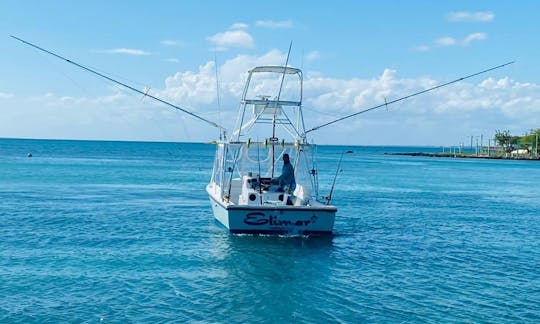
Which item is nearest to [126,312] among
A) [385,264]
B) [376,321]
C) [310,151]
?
[376,321]

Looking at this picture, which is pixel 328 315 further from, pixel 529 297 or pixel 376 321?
pixel 529 297

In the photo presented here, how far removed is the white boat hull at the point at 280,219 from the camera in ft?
67.9

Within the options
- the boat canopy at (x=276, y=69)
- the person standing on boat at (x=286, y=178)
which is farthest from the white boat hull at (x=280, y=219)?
the boat canopy at (x=276, y=69)

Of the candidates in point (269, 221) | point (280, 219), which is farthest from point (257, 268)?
point (280, 219)

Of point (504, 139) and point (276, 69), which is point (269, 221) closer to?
point (276, 69)

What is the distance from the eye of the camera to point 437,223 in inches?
1107

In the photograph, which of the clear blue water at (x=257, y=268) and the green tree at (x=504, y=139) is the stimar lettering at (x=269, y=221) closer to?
the clear blue water at (x=257, y=268)

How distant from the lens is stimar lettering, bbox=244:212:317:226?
68.1 ft

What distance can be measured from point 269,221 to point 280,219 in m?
0.40

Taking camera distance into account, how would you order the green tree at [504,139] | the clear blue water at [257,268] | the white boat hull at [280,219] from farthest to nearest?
the green tree at [504,139] < the white boat hull at [280,219] < the clear blue water at [257,268]

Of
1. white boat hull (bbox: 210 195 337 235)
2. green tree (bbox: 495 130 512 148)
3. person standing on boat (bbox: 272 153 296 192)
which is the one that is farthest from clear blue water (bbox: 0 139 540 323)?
green tree (bbox: 495 130 512 148)

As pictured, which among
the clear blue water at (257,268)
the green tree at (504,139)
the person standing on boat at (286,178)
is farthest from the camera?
the green tree at (504,139)

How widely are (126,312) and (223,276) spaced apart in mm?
3996

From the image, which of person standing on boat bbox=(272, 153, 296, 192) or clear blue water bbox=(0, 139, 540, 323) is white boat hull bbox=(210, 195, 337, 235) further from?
person standing on boat bbox=(272, 153, 296, 192)
